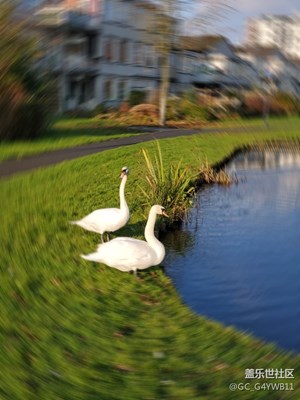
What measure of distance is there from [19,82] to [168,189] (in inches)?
134

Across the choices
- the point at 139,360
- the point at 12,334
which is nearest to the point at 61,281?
the point at 12,334

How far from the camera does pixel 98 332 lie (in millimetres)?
2275

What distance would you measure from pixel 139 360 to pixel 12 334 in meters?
0.56

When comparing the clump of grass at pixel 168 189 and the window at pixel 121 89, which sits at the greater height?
the clump of grass at pixel 168 189

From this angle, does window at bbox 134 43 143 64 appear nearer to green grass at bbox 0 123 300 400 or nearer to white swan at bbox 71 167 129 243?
green grass at bbox 0 123 300 400

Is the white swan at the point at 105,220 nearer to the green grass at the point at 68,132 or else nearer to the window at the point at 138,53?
the green grass at the point at 68,132

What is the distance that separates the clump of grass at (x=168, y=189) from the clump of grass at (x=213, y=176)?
3.17ft

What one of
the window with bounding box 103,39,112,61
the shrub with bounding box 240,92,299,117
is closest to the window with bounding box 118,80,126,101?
the window with bounding box 103,39,112,61

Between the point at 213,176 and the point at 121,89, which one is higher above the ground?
the point at 213,176

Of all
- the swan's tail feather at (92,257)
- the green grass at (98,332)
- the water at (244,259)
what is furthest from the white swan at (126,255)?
the water at (244,259)

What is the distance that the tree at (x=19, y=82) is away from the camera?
107cm

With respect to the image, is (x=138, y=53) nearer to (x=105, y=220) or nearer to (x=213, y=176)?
(x=105, y=220)

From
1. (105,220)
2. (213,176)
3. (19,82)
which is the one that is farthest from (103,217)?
(213,176)

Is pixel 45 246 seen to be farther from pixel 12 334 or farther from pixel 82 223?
pixel 12 334
